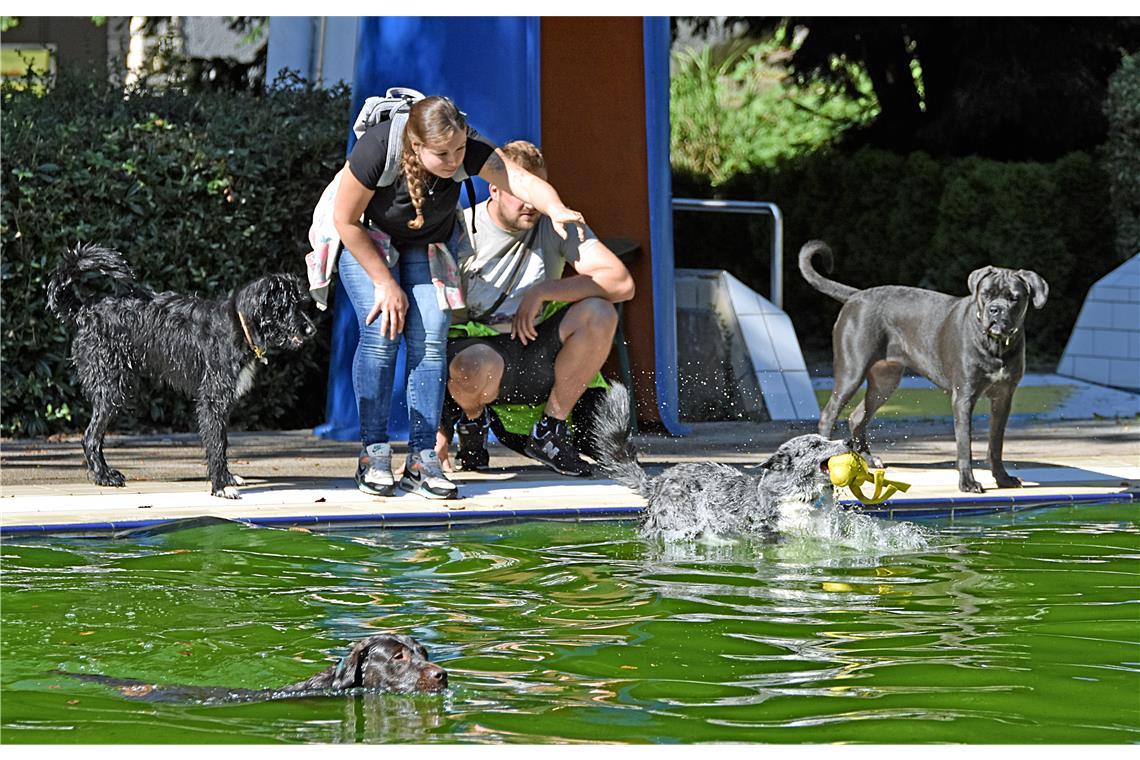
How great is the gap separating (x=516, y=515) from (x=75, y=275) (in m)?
2.46

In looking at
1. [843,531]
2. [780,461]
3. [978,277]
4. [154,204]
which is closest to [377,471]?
[780,461]

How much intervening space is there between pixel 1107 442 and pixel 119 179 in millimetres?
6089

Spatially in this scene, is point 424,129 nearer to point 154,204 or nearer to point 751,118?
point 154,204

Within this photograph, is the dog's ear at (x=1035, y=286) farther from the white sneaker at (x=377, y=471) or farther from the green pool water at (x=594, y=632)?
the white sneaker at (x=377, y=471)

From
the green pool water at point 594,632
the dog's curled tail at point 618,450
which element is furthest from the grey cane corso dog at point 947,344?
the dog's curled tail at point 618,450

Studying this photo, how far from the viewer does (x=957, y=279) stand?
1600 centimetres

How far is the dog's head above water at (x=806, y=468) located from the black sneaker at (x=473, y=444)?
2.21 meters

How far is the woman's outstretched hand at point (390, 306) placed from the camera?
6895 mm

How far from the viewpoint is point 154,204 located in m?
9.73

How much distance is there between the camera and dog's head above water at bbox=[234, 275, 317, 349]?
22.9 ft

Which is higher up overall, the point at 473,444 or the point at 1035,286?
the point at 1035,286

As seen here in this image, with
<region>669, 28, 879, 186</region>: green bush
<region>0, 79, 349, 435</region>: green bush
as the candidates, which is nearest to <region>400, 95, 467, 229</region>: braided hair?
<region>0, 79, 349, 435</region>: green bush
